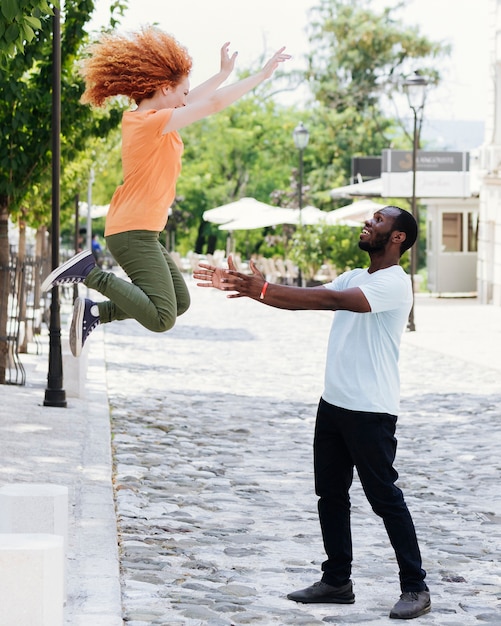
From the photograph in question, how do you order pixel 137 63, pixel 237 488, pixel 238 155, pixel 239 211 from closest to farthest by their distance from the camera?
pixel 137 63 < pixel 237 488 < pixel 239 211 < pixel 238 155

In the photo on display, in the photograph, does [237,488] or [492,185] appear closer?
[237,488]

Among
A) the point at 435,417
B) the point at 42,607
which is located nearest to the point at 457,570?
the point at 42,607

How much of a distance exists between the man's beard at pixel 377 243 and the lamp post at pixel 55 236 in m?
7.59

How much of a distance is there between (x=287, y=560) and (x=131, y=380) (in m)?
9.87

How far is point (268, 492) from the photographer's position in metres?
9.23

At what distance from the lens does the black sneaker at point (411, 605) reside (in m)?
5.88

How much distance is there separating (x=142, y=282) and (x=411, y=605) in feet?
6.00

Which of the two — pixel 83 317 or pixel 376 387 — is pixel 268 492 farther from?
pixel 376 387

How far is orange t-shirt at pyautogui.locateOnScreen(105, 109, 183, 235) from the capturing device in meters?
5.62

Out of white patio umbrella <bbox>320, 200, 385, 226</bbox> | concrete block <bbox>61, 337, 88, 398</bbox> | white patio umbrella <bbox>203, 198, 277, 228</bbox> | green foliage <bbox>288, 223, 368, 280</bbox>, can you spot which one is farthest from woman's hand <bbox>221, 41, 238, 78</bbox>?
white patio umbrella <bbox>203, 198, 277, 228</bbox>

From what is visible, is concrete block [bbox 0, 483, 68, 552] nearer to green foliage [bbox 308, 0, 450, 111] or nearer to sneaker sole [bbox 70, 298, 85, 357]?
sneaker sole [bbox 70, 298, 85, 357]

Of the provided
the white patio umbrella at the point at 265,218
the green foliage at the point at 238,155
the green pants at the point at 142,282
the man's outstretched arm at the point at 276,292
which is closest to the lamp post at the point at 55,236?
the green pants at the point at 142,282

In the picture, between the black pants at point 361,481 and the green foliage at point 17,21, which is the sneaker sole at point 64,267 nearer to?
the black pants at point 361,481

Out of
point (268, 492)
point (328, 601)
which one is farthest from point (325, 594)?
point (268, 492)
